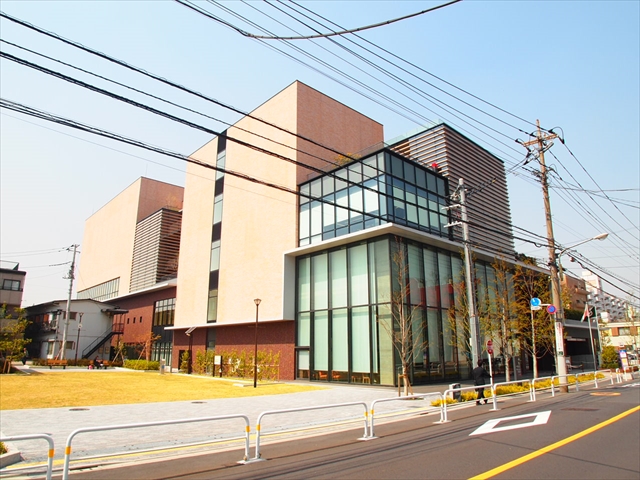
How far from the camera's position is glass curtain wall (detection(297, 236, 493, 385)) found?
2266 centimetres

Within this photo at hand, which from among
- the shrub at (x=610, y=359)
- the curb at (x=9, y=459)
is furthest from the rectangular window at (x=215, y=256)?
the shrub at (x=610, y=359)

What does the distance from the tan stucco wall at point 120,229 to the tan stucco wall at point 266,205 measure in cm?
2600

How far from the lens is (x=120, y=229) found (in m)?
63.5

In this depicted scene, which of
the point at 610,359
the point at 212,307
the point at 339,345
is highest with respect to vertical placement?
the point at 212,307

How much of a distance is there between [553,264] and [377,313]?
365 inches

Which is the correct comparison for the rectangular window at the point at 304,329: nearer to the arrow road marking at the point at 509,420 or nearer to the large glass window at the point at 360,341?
the large glass window at the point at 360,341

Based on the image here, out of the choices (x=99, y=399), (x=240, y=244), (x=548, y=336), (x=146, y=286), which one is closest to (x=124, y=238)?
(x=146, y=286)

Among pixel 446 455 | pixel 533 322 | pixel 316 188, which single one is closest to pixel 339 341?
pixel 316 188

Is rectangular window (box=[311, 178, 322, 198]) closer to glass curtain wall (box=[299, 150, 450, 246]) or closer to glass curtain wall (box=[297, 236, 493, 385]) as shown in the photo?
glass curtain wall (box=[299, 150, 450, 246])

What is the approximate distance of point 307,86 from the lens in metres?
31.4

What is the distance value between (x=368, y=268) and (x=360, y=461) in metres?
16.8

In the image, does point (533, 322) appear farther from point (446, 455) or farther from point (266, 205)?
point (266, 205)

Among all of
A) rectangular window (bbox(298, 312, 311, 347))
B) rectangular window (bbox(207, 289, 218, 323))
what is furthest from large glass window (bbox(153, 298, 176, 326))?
rectangular window (bbox(298, 312, 311, 347))

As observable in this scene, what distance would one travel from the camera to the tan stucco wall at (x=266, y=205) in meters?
29.2
